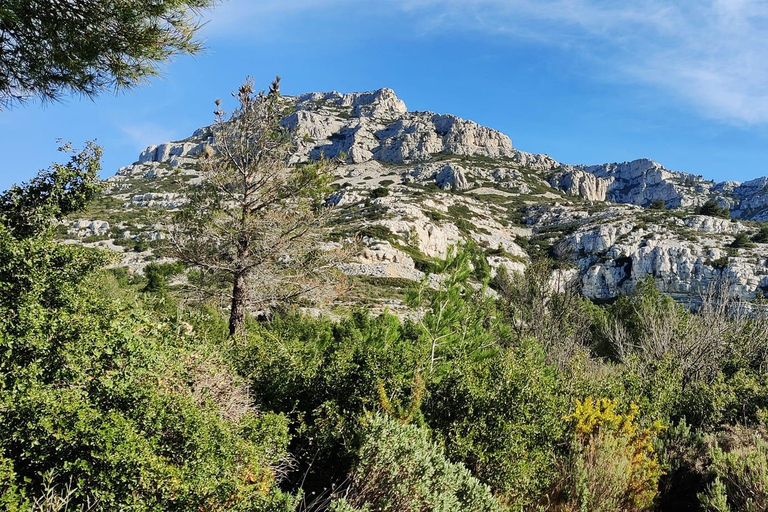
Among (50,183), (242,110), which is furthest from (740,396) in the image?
(242,110)

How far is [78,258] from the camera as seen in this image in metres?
4.41

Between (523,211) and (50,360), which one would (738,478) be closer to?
(50,360)

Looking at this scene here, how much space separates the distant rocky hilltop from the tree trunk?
2.52 metres

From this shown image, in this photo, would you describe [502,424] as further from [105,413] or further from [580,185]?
[580,185]

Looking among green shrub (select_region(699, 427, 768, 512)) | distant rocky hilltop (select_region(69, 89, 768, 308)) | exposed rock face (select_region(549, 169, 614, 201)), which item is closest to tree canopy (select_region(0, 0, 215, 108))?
distant rocky hilltop (select_region(69, 89, 768, 308))

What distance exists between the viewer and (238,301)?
11.2 m

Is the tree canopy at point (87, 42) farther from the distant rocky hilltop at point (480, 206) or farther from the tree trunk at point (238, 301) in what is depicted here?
the tree trunk at point (238, 301)

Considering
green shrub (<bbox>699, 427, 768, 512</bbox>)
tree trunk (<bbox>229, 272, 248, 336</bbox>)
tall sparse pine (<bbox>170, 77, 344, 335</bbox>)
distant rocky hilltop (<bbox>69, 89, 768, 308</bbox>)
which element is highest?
distant rocky hilltop (<bbox>69, 89, 768, 308</bbox>)

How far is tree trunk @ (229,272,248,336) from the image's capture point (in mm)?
11086

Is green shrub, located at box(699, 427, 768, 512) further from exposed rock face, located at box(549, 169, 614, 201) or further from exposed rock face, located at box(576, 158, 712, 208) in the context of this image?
exposed rock face, located at box(576, 158, 712, 208)

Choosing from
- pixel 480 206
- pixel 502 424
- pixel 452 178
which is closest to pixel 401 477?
pixel 502 424

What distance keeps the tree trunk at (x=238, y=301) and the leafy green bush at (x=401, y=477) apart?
762cm

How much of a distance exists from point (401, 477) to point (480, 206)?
3350 inches

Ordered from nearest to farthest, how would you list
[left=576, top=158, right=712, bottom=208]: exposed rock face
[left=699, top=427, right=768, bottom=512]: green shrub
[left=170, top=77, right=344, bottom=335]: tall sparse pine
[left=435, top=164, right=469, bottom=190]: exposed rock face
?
[left=699, top=427, right=768, bottom=512]: green shrub, [left=170, top=77, right=344, bottom=335]: tall sparse pine, [left=435, top=164, right=469, bottom=190]: exposed rock face, [left=576, top=158, right=712, bottom=208]: exposed rock face
